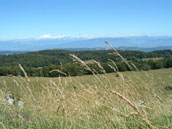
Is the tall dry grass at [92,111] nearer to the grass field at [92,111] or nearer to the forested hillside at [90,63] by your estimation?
the grass field at [92,111]

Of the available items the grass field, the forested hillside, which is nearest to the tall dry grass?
the grass field

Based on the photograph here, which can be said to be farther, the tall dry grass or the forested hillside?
the forested hillside

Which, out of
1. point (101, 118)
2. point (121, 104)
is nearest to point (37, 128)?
point (101, 118)

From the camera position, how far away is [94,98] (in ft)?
10.8

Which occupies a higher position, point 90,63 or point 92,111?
point 90,63

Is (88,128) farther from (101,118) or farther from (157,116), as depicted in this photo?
(157,116)

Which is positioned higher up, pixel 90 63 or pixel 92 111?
pixel 90 63

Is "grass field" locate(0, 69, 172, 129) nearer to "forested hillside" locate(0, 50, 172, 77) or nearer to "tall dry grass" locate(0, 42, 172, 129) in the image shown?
"tall dry grass" locate(0, 42, 172, 129)

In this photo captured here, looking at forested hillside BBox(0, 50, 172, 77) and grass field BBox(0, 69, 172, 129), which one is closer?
grass field BBox(0, 69, 172, 129)

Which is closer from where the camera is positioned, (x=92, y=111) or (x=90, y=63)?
(x=92, y=111)

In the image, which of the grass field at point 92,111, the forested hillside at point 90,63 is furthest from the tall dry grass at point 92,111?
the forested hillside at point 90,63

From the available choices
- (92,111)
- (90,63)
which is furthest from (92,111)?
(90,63)

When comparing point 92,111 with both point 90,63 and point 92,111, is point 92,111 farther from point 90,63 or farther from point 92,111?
point 90,63

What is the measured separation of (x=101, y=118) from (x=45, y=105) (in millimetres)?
1336
